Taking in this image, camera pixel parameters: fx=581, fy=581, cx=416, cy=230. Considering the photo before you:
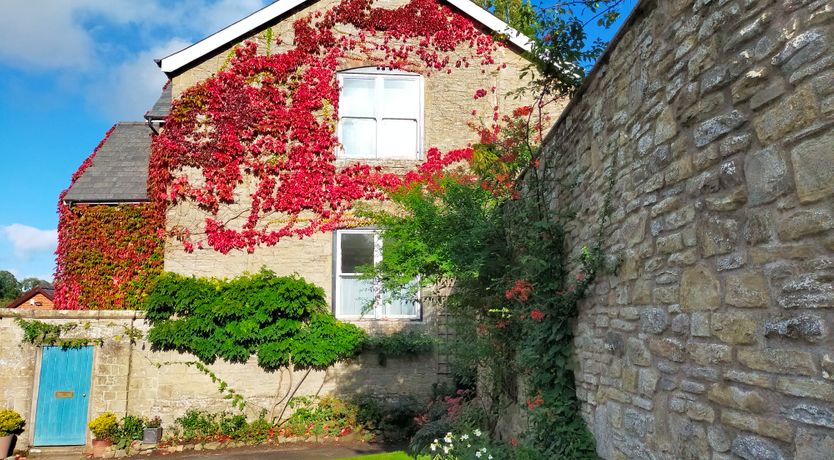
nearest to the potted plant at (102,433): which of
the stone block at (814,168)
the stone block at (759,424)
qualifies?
the stone block at (759,424)

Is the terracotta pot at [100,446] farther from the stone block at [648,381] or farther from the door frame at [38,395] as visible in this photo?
the stone block at [648,381]

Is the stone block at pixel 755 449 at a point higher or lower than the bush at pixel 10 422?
higher

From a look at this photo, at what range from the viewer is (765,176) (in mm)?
2262

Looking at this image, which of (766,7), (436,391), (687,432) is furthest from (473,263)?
(436,391)

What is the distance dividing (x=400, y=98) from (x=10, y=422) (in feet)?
29.6

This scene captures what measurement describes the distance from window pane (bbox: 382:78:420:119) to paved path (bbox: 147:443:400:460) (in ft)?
21.1

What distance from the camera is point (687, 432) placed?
2.76 meters

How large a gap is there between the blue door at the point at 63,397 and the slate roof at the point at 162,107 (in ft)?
14.9

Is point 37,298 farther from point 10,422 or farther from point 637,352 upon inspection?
point 637,352

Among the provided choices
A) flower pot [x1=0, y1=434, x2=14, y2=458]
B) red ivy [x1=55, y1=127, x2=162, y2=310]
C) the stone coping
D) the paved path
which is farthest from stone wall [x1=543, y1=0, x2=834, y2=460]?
flower pot [x1=0, y1=434, x2=14, y2=458]

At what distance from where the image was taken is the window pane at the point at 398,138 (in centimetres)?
1191

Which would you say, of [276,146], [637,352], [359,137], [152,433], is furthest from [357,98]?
[637,352]

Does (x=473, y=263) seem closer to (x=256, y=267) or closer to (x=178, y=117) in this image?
(x=256, y=267)

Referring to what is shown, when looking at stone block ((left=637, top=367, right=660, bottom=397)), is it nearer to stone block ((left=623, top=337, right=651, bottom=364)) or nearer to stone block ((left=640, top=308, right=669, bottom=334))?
stone block ((left=623, top=337, right=651, bottom=364))
